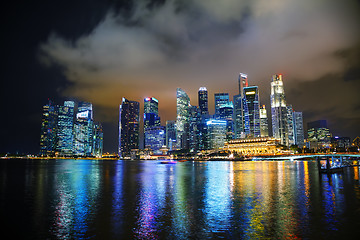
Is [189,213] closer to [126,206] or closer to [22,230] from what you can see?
[126,206]

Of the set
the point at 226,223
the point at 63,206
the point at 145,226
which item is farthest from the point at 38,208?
the point at 226,223

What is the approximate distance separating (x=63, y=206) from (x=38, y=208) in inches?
112

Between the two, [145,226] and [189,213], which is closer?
[145,226]

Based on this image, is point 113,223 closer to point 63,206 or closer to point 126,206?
point 126,206

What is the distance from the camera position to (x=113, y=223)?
2245 cm

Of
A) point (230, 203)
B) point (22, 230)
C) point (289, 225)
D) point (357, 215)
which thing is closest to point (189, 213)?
point (230, 203)

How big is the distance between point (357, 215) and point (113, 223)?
79.2ft

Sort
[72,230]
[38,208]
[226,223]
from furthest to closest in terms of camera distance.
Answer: [38,208]
[226,223]
[72,230]

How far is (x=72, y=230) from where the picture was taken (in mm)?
20391

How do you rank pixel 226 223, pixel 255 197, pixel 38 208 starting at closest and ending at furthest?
1. pixel 226 223
2. pixel 38 208
3. pixel 255 197

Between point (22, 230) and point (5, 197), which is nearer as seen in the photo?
point (22, 230)

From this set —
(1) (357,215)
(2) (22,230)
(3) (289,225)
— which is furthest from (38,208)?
(1) (357,215)

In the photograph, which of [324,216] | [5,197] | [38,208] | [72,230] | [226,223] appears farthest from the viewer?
[5,197]

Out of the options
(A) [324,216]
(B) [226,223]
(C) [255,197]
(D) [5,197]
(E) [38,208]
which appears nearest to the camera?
(B) [226,223]
